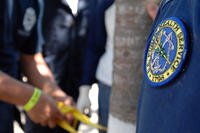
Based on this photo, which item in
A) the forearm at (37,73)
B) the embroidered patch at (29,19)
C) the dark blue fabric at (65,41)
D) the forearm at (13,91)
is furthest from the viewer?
the dark blue fabric at (65,41)

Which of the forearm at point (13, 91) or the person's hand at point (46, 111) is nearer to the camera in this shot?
the forearm at point (13, 91)

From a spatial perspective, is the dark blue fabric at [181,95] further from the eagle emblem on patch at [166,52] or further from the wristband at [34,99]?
the wristband at [34,99]

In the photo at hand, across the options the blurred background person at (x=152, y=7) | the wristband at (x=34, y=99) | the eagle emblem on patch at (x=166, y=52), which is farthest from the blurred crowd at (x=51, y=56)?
the eagle emblem on patch at (x=166, y=52)

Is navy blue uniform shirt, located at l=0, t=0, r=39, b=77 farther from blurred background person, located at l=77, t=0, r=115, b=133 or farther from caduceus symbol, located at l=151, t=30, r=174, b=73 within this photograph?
caduceus symbol, located at l=151, t=30, r=174, b=73

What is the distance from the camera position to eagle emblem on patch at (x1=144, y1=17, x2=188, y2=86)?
2.18 feet

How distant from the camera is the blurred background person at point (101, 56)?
1.93 meters

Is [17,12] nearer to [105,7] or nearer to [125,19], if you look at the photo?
[105,7]

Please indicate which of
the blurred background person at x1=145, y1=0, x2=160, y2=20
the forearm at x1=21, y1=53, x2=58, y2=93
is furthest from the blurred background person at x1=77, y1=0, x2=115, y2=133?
the blurred background person at x1=145, y1=0, x2=160, y2=20

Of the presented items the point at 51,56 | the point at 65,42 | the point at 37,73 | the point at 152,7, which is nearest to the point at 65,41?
the point at 65,42

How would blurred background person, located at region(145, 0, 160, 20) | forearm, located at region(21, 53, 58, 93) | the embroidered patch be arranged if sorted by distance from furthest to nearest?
forearm, located at region(21, 53, 58, 93)
the embroidered patch
blurred background person, located at region(145, 0, 160, 20)

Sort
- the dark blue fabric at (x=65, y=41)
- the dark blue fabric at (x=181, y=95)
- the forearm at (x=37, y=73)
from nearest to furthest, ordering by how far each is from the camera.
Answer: the dark blue fabric at (x=181, y=95)
the forearm at (x=37, y=73)
the dark blue fabric at (x=65, y=41)

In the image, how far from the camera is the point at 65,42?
A: 2.09 m

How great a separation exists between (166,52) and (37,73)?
128cm

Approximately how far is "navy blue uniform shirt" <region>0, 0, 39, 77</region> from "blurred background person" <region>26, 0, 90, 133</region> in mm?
167
